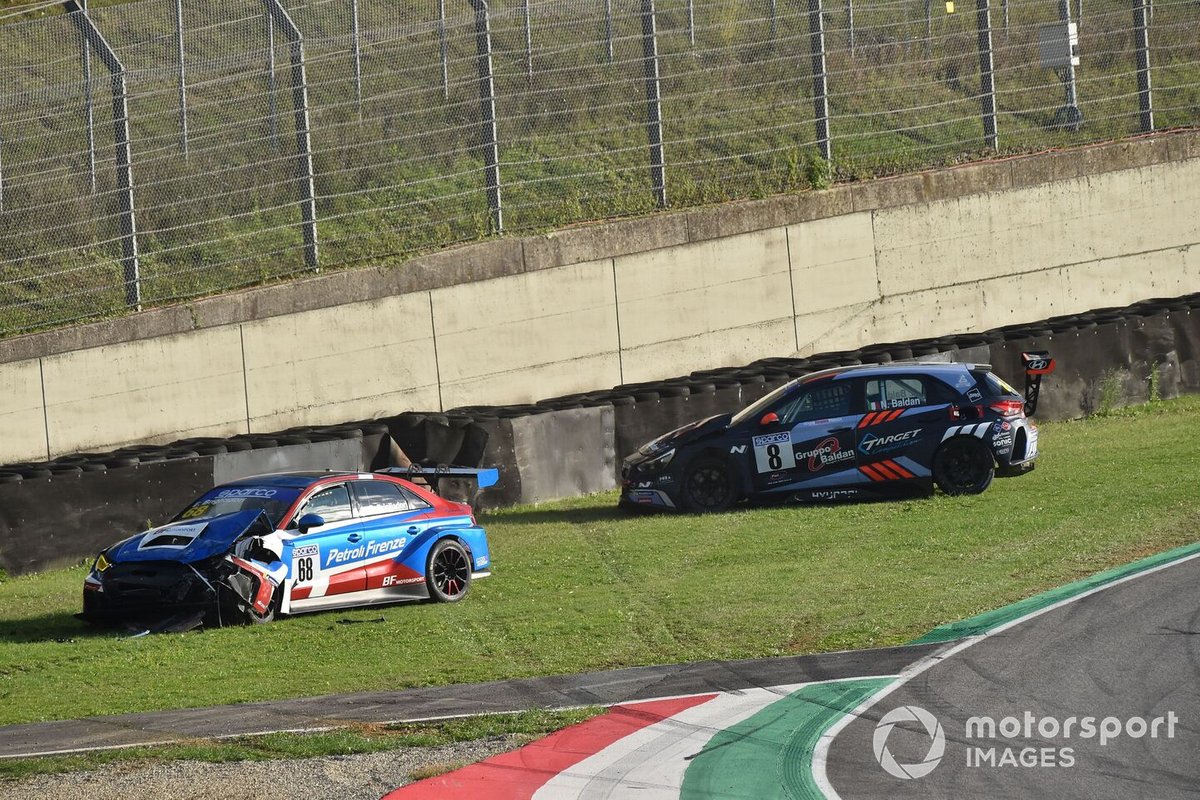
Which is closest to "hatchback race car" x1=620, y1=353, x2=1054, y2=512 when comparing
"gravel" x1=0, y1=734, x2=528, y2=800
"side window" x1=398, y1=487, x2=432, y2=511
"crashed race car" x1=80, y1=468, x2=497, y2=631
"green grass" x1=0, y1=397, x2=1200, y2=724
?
"green grass" x1=0, y1=397, x2=1200, y2=724

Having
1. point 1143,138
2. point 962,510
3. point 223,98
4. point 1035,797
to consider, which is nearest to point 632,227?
point 223,98

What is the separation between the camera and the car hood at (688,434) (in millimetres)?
16875

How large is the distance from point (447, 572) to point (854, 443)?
5.04 metres

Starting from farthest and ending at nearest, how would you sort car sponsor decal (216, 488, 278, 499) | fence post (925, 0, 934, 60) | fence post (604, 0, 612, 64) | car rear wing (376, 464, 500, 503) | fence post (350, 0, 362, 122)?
fence post (925, 0, 934, 60), fence post (604, 0, 612, 64), fence post (350, 0, 362, 122), car rear wing (376, 464, 500, 503), car sponsor decal (216, 488, 278, 499)

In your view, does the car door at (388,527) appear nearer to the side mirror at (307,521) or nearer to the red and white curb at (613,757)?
the side mirror at (307,521)

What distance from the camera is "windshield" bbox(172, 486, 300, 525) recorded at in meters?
13.2

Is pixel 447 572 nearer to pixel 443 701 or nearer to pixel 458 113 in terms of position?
pixel 443 701

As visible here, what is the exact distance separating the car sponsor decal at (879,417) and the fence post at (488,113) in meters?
6.63

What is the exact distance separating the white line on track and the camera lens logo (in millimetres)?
222

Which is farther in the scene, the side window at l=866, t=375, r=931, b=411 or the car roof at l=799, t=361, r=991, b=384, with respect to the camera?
the car roof at l=799, t=361, r=991, b=384

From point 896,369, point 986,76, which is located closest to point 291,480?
point 896,369

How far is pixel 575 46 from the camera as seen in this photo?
21.3 metres

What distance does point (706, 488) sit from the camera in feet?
55.5

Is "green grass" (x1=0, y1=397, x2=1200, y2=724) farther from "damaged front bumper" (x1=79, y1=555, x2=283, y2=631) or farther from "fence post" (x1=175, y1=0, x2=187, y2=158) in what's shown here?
"fence post" (x1=175, y1=0, x2=187, y2=158)
